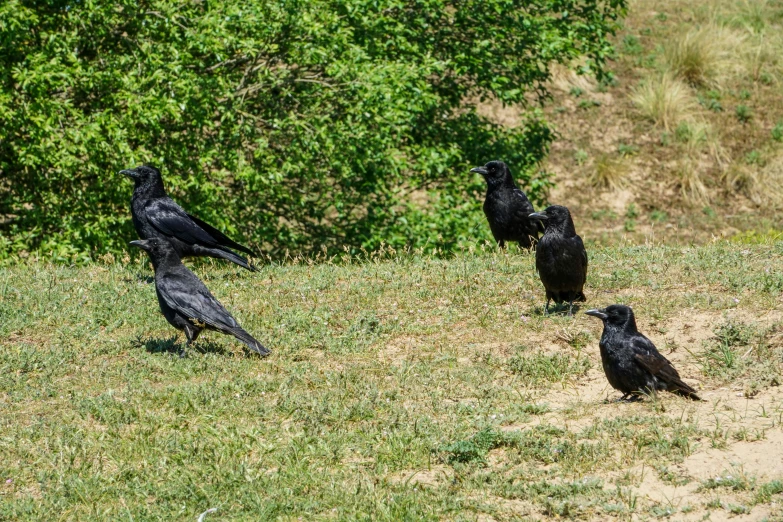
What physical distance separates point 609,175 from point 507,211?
46.3 feet

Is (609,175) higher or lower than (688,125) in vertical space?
lower

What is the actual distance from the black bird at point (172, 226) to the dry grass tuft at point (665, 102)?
733 inches

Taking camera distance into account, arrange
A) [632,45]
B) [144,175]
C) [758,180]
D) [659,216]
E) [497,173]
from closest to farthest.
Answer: [144,175], [497,173], [659,216], [758,180], [632,45]

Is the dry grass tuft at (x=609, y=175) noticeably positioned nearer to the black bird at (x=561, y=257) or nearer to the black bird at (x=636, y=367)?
the black bird at (x=561, y=257)

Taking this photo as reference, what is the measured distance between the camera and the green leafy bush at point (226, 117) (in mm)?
14062

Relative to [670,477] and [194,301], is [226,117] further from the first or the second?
[670,477]

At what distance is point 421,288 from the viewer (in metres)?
10.9

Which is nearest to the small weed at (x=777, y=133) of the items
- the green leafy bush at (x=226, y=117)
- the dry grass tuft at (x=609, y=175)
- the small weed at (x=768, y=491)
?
the dry grass tuft at (x=609, y=175)

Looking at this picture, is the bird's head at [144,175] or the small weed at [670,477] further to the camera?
the bird's head at [144,175]

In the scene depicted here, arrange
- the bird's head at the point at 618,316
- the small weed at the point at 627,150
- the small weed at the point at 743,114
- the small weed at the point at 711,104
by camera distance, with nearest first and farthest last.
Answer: the bird's head at the point at 618,316 < the small weed at the point at 627,150 < the small weed at the point at 743,114 < the small weed at the point at 711,104

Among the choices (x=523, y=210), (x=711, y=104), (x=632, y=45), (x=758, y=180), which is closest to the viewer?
(x=523, y=210)

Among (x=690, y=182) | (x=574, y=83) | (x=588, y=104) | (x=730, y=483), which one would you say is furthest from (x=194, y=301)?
(x=574, y=83)

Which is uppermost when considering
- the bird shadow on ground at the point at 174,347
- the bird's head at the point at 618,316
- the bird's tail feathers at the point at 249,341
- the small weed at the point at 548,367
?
the bird's head at the point at 618,316

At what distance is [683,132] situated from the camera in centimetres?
2708
